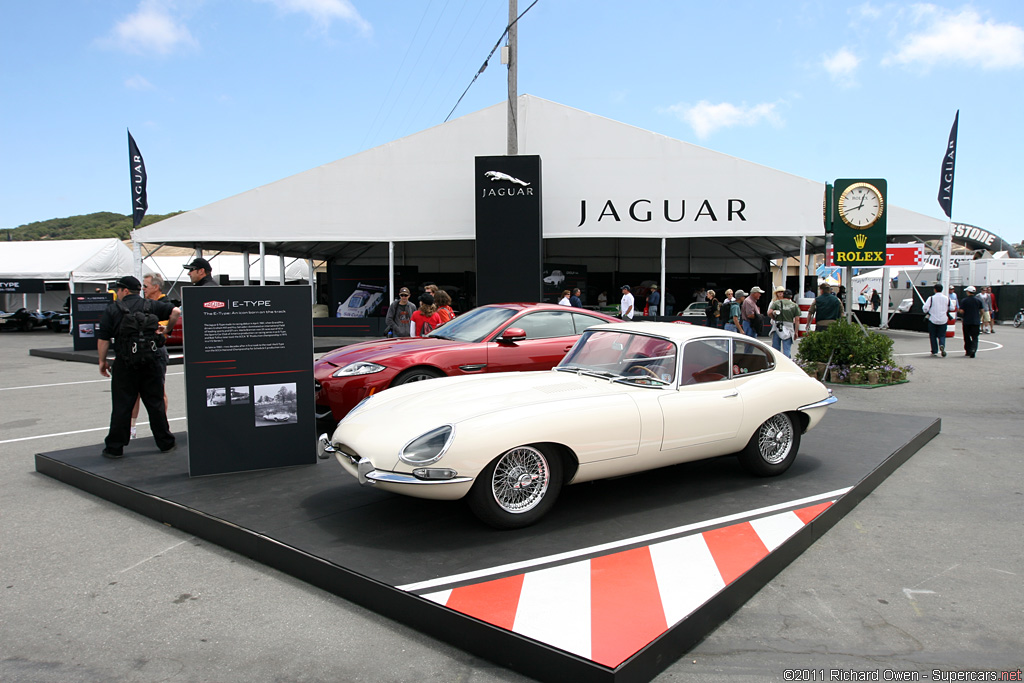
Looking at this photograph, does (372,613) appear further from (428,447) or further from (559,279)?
(559,279)

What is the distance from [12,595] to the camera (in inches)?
150

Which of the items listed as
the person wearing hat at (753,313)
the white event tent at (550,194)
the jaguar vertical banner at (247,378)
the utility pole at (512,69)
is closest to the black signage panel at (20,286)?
the white event tent at (550,194)

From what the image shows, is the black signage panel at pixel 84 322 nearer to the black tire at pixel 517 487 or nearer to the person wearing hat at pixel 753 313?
the person wearing hat at pixel 753 313

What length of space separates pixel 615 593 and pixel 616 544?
69cm

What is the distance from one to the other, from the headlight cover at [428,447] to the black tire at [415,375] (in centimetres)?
319

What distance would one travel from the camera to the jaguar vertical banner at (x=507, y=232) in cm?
2005

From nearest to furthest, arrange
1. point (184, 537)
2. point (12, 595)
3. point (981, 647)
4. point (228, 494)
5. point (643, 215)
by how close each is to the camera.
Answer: point (981, 647) < point (12, 595) < point (184, 537) < point (228, 494) < point (643, 215)

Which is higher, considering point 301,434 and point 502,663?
point 301,434

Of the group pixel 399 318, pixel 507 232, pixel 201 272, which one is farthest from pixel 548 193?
pixel 201 272

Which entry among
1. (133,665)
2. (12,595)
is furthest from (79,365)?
(133,665)

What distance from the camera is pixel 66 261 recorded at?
31.9m

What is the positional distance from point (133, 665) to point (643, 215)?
20.3m

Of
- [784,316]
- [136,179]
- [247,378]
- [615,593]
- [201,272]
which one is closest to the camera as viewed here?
[615,593]

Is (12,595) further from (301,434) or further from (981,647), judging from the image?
(981,647)
